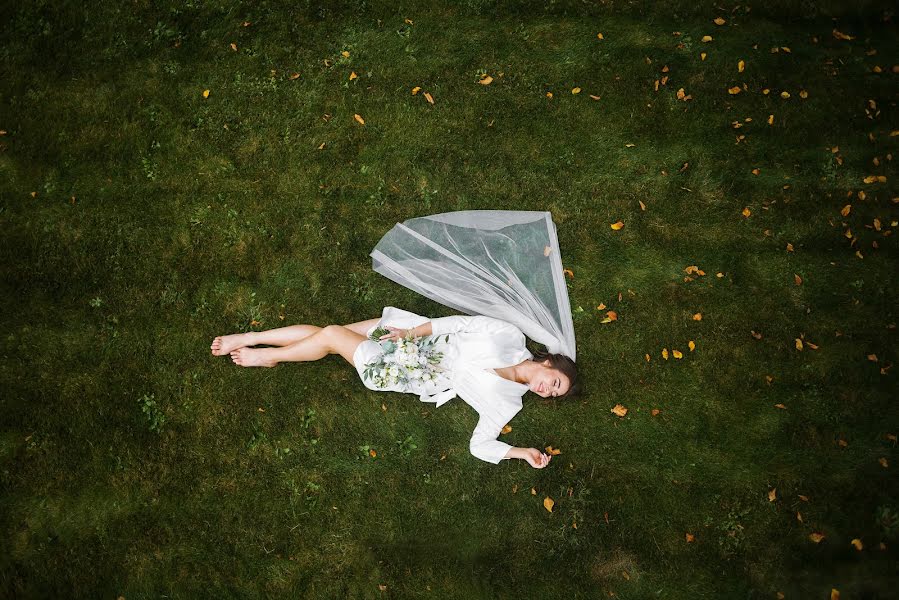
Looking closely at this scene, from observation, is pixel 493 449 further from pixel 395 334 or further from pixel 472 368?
pixel 395 334

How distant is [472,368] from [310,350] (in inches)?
64.8

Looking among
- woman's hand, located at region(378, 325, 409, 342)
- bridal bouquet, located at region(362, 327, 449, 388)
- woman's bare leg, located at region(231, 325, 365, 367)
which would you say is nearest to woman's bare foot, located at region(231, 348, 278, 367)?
woman's bare leg, located at region(231, 325, 365, 367)

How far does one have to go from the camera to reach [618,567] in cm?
619

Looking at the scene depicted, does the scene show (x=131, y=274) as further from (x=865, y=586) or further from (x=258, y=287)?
(x=865, y=586)

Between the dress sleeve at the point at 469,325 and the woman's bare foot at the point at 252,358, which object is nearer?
the dress sleeve at the point at 469,325

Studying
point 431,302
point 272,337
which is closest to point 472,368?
point 431,302

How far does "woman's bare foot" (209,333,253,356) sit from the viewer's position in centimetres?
633

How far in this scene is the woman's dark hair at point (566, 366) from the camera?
5852mm

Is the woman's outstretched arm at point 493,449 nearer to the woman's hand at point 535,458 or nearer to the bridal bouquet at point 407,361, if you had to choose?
the woman's hand at point 535,458

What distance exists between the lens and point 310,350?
6207mm

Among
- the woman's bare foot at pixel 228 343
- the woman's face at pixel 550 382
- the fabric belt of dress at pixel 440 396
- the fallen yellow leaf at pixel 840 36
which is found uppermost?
the fallen yellow leaf at pixel 840 36

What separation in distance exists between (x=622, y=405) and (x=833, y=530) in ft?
7.76

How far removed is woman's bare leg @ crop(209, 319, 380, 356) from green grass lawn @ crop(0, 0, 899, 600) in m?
0.20

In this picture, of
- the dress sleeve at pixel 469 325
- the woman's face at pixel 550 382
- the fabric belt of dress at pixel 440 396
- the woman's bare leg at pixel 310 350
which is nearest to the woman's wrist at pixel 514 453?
the woman's face at pixel 550 382
